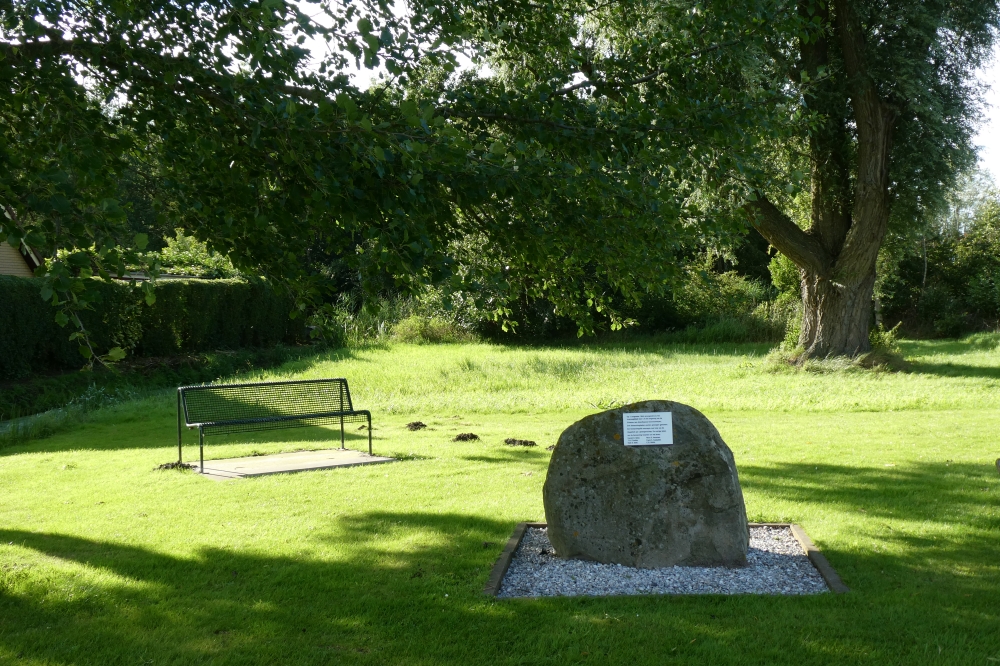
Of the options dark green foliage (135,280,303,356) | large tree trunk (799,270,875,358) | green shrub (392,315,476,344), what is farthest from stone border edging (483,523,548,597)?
green shrub (392,315,476,344)

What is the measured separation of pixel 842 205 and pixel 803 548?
51.0 ft

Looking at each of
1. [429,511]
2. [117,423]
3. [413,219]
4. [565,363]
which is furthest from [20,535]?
[565,363]

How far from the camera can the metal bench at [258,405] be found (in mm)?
9672

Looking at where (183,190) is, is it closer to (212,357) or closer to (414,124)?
(414,124)

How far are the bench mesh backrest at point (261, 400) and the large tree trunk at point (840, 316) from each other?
12.1 m

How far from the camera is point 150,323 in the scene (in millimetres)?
20656

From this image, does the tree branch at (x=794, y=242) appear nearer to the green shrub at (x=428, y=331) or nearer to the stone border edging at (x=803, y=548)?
the green shrub at (x=428, y=331)

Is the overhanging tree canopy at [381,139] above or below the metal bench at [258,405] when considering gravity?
above

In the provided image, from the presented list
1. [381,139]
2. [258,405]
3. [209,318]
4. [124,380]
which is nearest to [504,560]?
[381,139]

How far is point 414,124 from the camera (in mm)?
4090

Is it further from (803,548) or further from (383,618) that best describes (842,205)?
(383,618)

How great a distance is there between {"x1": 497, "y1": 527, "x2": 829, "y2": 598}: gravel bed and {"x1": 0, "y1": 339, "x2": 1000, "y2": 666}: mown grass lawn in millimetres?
212

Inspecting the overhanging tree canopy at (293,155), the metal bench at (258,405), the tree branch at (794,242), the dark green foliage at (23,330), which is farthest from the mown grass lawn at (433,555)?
the tree branch at (794,242)

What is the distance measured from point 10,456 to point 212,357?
11239 millimetres
